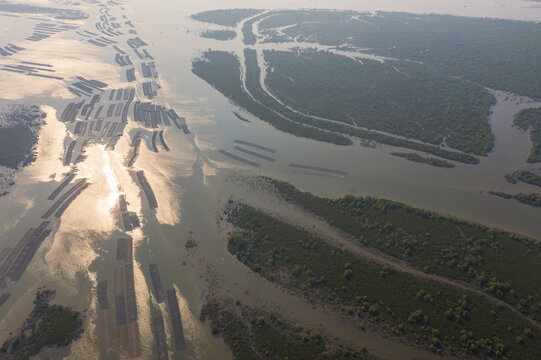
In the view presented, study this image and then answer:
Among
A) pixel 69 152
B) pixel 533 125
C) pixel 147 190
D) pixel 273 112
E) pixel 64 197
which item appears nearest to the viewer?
pixel 64 197

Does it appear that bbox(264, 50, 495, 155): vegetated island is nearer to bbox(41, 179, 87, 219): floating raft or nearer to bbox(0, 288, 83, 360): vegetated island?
bbox(41, 179, 87, 219): floating raft

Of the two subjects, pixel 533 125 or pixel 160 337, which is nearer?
pixel 160 337

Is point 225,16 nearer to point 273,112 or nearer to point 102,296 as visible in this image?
point 273,112

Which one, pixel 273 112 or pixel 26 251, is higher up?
pixel 273 112

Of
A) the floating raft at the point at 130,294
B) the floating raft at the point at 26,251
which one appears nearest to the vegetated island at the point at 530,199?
the floating raft at the point at 130,294

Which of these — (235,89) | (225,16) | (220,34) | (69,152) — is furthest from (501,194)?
(225,16)

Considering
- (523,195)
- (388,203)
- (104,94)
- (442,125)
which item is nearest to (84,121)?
(104,94)

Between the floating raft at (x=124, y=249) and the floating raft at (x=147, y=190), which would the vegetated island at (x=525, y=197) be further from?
the floating raft at (x=124, y=249)
